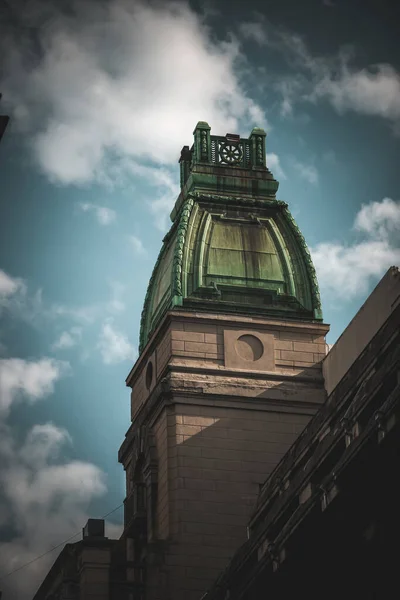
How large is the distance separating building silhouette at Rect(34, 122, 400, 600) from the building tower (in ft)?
0.17

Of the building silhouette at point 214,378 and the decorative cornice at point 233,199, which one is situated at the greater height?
the decorative cornice at point 233,199

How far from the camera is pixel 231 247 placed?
215 feet

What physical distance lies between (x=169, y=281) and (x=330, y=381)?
8.14 meters

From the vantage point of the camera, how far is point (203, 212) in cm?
6669

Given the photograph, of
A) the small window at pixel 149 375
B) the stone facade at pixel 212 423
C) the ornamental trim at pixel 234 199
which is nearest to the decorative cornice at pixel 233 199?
the ornamental trim at pixel 234 199

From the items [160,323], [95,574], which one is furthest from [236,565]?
[160,323]

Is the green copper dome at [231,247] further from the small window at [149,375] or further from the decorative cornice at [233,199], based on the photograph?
the small window at [149,375]

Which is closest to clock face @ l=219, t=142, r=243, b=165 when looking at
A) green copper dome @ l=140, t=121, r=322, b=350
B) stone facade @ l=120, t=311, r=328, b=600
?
green copper dome @ l=140, t=121, r=322, b=350

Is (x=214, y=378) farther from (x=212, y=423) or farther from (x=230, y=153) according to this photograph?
(x=230, y=153)

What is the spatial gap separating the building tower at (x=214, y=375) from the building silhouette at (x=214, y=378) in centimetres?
5

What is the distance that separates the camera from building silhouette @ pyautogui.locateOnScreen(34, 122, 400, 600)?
5891cm

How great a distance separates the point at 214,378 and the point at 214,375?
0.49ft

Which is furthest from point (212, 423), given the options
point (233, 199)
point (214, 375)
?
point (233, 199)

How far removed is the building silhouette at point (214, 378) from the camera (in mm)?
58906
